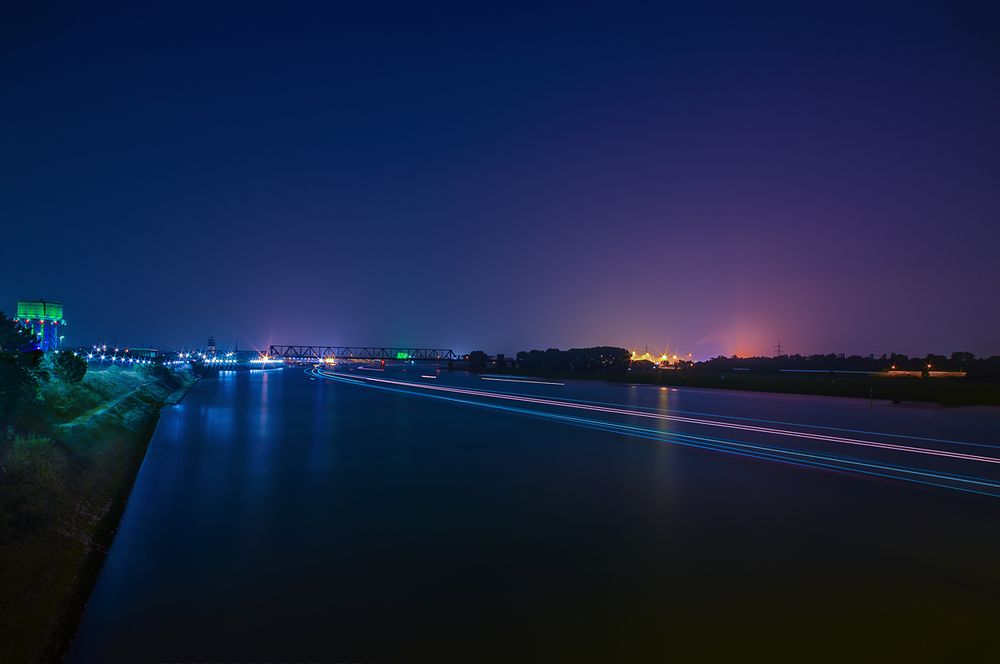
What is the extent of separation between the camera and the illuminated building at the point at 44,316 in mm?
123688

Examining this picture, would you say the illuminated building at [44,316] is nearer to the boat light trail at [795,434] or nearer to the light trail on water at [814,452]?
the boat light trail at [795,434]

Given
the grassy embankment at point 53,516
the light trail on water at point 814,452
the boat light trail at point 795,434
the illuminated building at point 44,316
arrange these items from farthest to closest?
the illuminated building at point 44,316 < the boat light trail at point 795,434 < the light trail on water at point 814,452 < the grassy embankment at point 53,516

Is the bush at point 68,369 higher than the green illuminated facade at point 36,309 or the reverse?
the reverse

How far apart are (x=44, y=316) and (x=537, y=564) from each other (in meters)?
150

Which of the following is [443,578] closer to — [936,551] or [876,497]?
[936,551]

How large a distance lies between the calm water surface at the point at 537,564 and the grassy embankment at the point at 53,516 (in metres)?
0.31

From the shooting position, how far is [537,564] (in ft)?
26.7

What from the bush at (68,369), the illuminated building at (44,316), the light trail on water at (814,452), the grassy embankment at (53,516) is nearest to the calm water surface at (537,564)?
the grassy embankment at (53,516)

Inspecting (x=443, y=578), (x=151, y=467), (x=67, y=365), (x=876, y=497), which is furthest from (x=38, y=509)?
(x=67, y=365)

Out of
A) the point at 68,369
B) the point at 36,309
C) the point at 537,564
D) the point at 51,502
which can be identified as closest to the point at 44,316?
the point at 36,309

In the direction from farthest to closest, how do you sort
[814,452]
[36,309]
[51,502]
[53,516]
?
1. [36,309]
2. [814,452]
3. [51,502]
4. [53,516]

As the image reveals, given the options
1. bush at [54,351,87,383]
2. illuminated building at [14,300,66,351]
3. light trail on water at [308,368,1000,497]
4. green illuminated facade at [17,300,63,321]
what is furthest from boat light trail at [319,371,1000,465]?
green illuminated facade at [17,300,63,321]

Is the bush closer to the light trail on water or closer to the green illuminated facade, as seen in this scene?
the light trail on water

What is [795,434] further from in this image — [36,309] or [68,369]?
[36,309]
